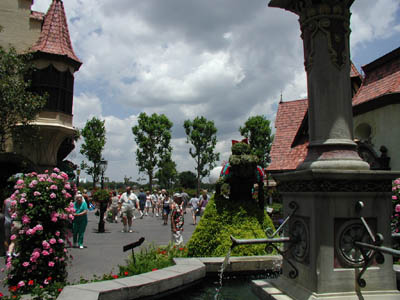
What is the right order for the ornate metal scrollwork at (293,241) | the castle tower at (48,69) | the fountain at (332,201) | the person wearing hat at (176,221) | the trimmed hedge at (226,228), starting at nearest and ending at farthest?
the fountain at (332,201), the ornate metal scrollwork at (293,241), the trimmed hedge at (226,228), the person wearing hat at (176,221), the castle tower at (48,69)

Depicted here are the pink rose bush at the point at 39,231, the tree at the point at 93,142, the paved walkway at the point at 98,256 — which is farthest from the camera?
the tree at the point at 93,142

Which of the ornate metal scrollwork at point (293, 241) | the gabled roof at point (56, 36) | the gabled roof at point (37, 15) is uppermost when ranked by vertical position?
the gabled roof at point (37, 15)

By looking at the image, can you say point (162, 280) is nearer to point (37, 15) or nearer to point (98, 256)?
point (98, 256)

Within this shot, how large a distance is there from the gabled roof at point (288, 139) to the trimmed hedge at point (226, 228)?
1199 cm

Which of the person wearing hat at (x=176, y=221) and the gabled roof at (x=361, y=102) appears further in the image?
the gabled roof at (x=361, y=102)

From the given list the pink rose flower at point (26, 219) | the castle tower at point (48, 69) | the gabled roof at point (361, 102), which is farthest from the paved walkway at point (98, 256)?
the castle tower at point (48, 69)

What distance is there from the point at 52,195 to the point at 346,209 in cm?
454

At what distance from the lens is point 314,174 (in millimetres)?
3711

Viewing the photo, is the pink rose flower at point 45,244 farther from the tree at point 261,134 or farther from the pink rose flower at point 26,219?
the tree at point 261,134

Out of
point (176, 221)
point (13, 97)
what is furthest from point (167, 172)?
point (176, 221)

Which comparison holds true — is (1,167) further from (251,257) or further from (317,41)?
(317,41)

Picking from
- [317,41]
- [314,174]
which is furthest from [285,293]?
[317,41]

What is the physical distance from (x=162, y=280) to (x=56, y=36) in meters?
21.2

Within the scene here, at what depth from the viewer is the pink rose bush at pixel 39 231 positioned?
577cm
